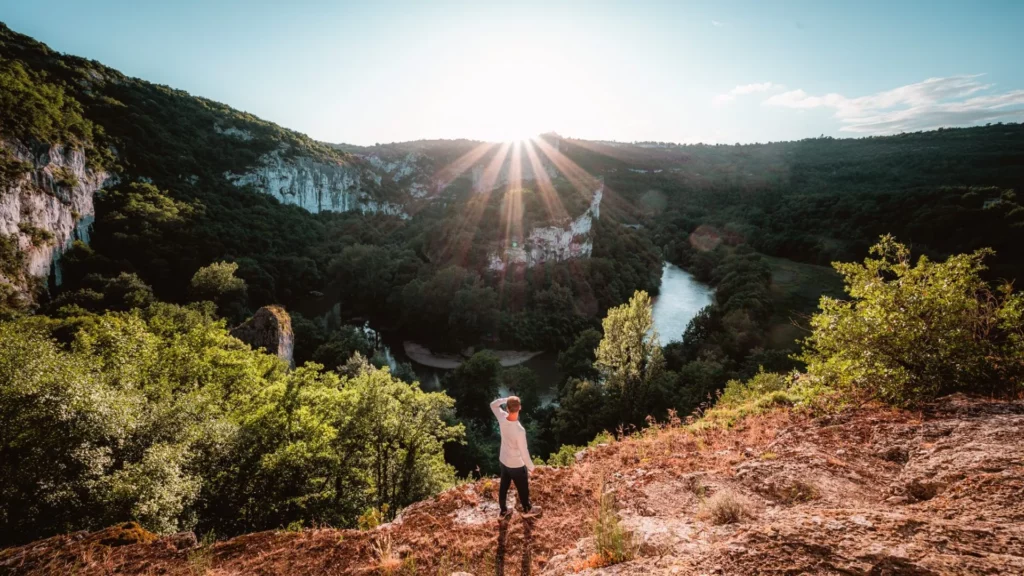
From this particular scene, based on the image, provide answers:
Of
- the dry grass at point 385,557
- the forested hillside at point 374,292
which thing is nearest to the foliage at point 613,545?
the dry grass at point 385,557

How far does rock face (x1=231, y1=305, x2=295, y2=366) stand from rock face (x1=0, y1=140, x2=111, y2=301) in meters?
20.5

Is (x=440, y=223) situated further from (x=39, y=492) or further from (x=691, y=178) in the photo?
(x=691, y=178)

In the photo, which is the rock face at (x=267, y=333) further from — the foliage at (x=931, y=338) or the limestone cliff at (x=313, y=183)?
the limestone cliff at (x=313, y=183)

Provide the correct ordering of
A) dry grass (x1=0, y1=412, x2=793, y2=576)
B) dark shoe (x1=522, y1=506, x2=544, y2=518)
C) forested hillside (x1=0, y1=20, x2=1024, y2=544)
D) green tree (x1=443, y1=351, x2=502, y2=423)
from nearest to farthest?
1. dry grass (x1=0, y1=412, x2=793, y2=576)
2. dark shoe (x1=522, y1=506, x2=544, y2=518)
3. forested hillside (x1=0, y1=20, x2=1024, y2=544)
4. green tree (x1=443, y1=351, x2=502, y2=423)

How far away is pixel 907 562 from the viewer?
2.43 m

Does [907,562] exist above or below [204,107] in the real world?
below

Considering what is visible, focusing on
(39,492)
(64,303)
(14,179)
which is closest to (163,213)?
(14,179)

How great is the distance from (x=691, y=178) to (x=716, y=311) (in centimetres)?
8504

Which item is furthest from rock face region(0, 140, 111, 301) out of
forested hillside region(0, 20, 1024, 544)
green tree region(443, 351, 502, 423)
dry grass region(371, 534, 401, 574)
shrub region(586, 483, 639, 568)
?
shrub region(586, 483, 639, 568)

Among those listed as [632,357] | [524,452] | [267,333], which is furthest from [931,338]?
[267,333]

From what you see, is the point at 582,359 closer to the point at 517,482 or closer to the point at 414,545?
the point at 517,482

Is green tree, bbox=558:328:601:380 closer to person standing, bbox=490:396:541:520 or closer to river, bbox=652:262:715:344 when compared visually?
river, bbox=652:262:715:344

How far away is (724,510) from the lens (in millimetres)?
4344

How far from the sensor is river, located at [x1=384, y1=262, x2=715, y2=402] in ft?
126
